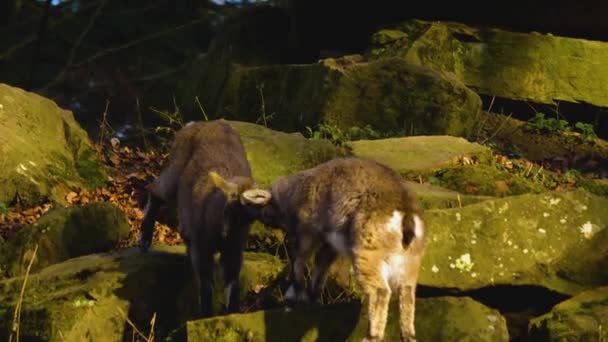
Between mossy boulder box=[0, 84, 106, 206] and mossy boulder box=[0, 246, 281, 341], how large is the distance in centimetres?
275

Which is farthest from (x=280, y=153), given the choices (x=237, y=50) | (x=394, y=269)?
(x=237, y=50)

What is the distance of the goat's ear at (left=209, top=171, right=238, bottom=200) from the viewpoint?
26.7 ft

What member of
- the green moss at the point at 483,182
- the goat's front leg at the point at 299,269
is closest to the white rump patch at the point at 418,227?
the goat's front leg at the point at 299,269

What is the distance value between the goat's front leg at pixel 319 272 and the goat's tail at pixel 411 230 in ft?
2.72

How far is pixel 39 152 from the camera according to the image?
1228 cm

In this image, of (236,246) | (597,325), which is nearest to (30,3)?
(236,246)

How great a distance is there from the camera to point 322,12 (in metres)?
16.4

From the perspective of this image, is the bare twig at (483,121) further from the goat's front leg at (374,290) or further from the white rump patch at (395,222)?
the goat's front leg at (374,290)

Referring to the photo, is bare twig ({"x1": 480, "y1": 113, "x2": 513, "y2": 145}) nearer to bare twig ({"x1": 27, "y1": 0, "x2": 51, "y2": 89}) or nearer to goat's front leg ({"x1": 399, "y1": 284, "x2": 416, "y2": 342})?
goat's front leg ({"x1": 399, "y1": 284, "x2": 416, "y2": 342})

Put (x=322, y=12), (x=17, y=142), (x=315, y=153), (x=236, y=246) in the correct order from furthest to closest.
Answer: (x=322, y=12), (x=17, y=142), (x=315, y=153), (x=236, y=246)

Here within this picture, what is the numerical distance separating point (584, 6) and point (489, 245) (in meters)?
8.03

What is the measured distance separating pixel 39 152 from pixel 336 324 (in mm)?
5932

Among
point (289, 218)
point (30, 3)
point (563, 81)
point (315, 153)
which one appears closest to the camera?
point (289, 218)

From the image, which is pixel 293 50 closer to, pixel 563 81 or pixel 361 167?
pixel 563 81
